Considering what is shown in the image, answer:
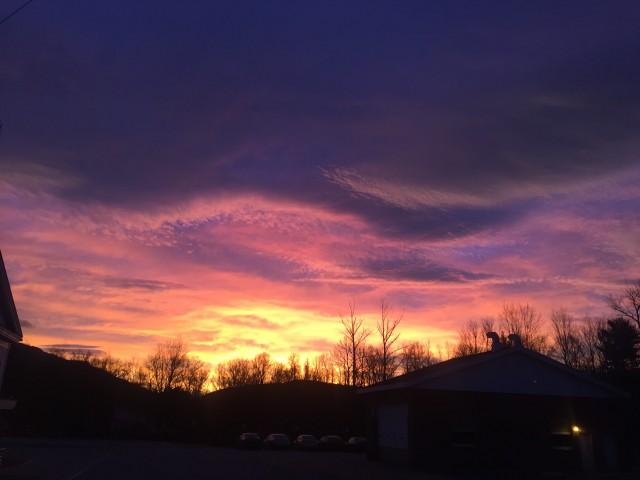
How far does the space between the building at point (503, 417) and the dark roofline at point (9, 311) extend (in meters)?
16.2

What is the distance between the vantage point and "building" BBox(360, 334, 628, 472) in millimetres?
24297

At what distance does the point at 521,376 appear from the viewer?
26.0 meters

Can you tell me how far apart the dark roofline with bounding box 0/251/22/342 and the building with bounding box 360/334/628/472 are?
16212 mm

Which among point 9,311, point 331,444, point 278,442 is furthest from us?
point 331,444

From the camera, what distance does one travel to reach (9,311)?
19.8m

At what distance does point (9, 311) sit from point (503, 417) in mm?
21570

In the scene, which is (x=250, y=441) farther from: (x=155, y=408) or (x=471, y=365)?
(x=155, y=408)

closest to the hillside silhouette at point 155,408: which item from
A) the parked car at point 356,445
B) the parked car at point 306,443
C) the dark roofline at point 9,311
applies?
the parked car at point 306,443

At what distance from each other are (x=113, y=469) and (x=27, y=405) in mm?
43459

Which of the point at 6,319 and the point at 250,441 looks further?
the point at 250,441

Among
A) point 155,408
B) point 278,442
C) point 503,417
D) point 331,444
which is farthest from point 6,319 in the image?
point 155,408

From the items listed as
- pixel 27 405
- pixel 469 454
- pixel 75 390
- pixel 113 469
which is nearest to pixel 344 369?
pixel 75 390

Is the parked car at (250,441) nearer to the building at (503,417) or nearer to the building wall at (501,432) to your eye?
the building at (503,417)

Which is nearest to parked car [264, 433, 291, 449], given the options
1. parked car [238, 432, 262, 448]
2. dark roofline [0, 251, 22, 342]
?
parked car [238, 432, 262, 448]
